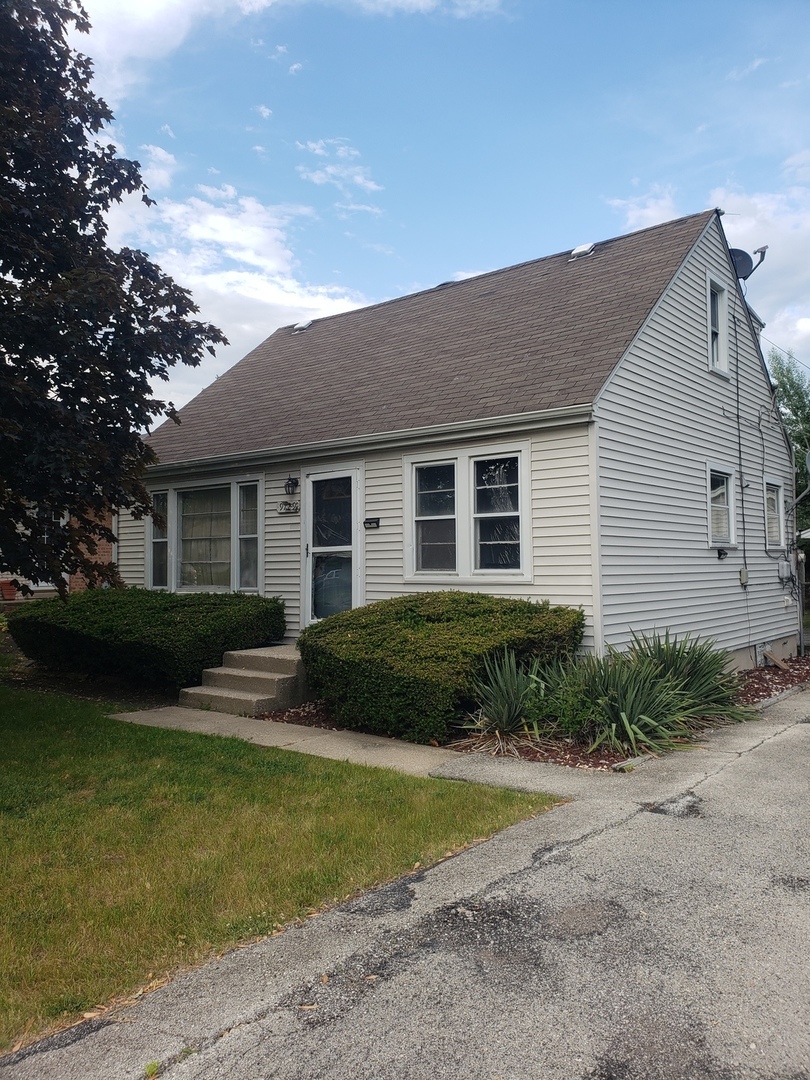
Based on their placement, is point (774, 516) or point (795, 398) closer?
point (774, 516)

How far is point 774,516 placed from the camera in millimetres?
15055

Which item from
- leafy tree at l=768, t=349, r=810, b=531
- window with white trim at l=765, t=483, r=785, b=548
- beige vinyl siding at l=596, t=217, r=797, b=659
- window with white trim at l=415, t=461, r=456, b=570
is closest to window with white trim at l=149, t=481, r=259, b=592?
window with white trim at l=415, t=461, r=456, b=570

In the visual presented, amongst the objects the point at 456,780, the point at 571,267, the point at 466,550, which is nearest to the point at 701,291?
the point at 571,267

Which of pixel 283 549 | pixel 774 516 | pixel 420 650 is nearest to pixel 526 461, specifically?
pixel 420 650

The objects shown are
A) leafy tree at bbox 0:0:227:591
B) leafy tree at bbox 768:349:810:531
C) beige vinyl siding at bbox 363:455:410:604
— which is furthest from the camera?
leafy tree at bbox 768:349:810:531

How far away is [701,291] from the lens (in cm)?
1248

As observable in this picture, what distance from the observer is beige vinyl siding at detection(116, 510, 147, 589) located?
14320 mm

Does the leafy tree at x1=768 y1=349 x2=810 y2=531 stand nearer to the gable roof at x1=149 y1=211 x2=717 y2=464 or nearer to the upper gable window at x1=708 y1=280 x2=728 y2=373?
the upper gable window at x1=708 y1=280 x2=728 y2=373

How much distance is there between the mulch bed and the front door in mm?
2156

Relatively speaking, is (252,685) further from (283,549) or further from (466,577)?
(466,577)

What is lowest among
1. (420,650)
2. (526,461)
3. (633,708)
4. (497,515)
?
(633,708)

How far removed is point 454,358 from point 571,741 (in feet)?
21.2

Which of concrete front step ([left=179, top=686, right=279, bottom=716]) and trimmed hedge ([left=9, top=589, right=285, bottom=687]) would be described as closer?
concrete front step ([left=179, top=686, right=279, bottom=716])

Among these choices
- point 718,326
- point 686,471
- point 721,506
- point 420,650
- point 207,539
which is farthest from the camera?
point 207,539
